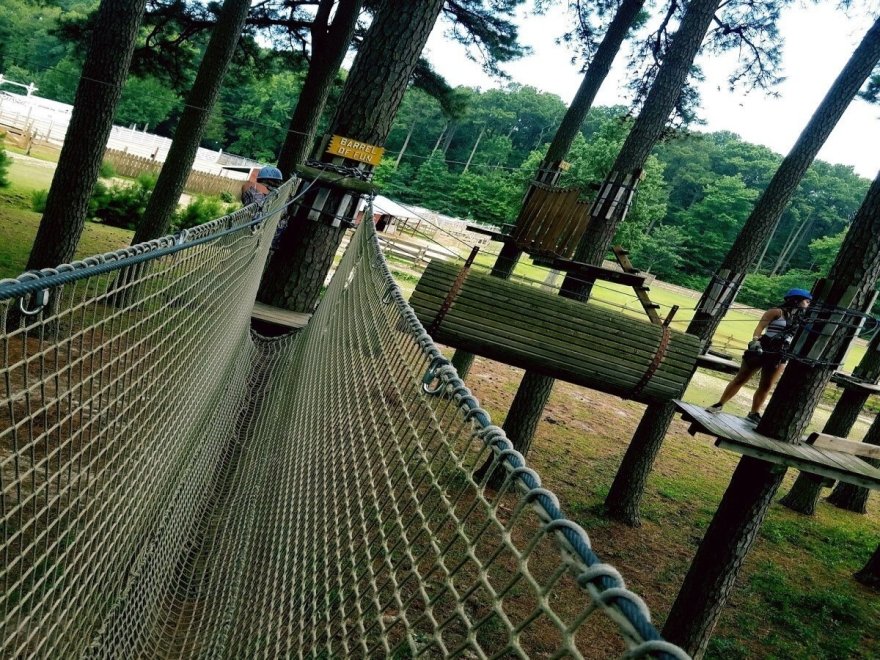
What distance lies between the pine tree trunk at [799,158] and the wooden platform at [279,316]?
3.57m

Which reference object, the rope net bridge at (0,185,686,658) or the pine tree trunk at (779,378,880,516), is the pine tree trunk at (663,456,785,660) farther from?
the pine tree trunk at (779,378,880,516)

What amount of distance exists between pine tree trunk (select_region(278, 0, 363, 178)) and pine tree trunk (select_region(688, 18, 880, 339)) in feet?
18.2

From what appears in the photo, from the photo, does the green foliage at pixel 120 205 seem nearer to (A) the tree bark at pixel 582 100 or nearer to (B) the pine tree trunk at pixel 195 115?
(B) the pine tree trunk at pixel 195 115

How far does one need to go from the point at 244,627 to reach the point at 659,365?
3248mm

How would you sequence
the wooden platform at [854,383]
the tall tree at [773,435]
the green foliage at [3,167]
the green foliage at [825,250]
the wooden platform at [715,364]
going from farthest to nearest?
the green foliage at [825,250] → the green foliage at [3,167] → the wooden platform at [854,383] → the wooden platform at [715,364] → the tall tree at [773,435]

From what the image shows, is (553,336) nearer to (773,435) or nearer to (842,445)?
(773,435)

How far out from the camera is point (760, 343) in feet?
16.3

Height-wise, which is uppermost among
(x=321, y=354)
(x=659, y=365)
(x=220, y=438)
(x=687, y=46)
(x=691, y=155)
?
(x=691, y=155)

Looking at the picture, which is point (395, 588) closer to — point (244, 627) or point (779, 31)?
point (244, 627)

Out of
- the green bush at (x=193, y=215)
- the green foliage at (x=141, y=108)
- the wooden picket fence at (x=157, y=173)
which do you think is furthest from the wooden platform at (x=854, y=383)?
the green foliage at (x=141, y=108)

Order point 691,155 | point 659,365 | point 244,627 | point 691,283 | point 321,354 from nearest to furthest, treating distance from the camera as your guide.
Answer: point 244,627
point 321,354
point 659,365
point 691,283
point 691,155

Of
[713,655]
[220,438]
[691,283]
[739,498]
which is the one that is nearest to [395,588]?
[220,438]

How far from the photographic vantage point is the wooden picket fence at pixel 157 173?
78.4ft

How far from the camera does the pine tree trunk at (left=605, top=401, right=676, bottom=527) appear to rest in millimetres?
6566
